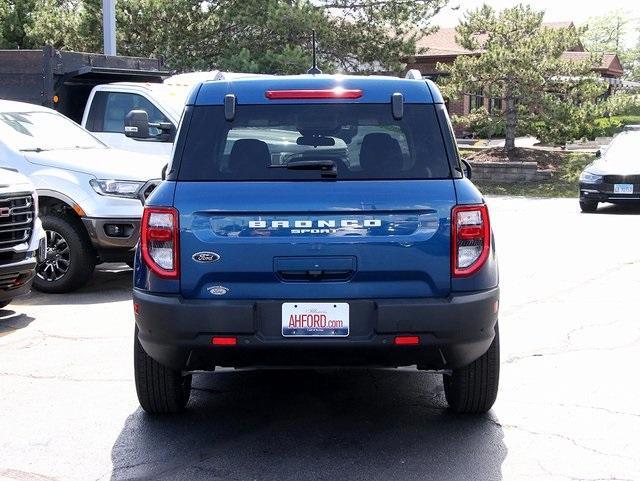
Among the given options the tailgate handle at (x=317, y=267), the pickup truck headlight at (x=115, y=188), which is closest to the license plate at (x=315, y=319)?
the tailgate handle at (x=317, y=267)

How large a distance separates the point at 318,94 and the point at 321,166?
0.45 meters

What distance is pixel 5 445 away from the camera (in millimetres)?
4957

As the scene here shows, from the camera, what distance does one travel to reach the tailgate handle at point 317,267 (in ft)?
14.8

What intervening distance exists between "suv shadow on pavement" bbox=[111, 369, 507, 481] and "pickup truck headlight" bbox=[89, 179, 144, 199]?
3613 mm

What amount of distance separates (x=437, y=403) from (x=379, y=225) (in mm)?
1621

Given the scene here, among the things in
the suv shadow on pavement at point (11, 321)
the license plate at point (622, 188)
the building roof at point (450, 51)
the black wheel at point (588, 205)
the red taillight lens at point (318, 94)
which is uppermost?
the building roof at point (450, 51)

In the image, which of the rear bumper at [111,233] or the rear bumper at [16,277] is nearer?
the rear bumper at [16,277]

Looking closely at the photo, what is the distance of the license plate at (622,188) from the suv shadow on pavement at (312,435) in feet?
40.4

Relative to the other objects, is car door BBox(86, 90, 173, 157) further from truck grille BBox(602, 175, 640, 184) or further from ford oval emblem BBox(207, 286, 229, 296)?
truck grille BBox(602, 175, 640, 184)

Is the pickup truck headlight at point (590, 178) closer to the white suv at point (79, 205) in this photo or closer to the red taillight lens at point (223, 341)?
the white suv at point (79, 205)

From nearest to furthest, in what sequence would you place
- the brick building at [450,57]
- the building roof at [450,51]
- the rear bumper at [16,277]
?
the rear bumper at [16,277], the brick building at [450,57], the building roof at [450,51]

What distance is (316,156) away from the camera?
5.05 meters

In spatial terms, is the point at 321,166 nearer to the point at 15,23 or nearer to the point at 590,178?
the point at 590,178

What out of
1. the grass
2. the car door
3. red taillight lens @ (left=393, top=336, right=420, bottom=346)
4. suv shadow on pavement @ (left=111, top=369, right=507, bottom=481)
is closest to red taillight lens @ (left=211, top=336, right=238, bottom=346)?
suv shadow on pavement @ (left=111, top=369, right=507, bottom=481)
